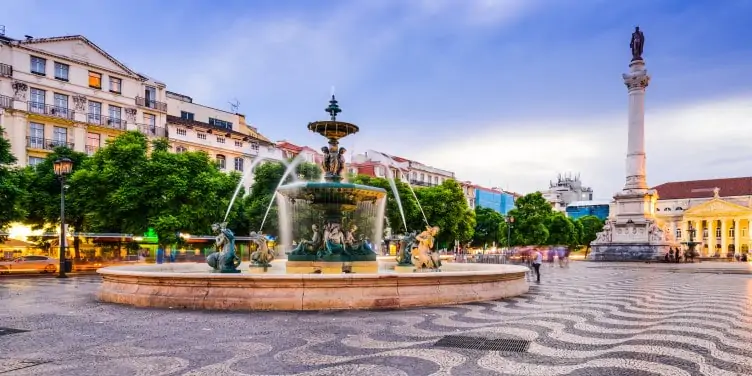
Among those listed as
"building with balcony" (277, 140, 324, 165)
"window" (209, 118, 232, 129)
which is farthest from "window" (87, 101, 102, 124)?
"building with balcony" (277, 140, 324, 165)

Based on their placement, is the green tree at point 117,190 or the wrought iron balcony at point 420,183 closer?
the green tree at point 117,190

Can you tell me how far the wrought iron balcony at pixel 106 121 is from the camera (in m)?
46.2

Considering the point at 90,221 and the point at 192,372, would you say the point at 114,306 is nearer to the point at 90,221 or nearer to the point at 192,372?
the point at 192,372

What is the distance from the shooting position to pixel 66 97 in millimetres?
44781

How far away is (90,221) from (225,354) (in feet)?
95.4

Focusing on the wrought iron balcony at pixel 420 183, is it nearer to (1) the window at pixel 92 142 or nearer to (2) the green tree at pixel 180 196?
(1) the window at pixel 92 142

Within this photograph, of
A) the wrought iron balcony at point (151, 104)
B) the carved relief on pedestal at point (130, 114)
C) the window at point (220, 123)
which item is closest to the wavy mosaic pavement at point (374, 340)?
the carved relief on pedestal at point (130, 114)

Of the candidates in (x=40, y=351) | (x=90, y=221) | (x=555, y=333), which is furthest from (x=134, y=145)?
(x=555, y=333)

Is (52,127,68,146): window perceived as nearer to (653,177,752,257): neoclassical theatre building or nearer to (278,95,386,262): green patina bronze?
(278,95,386,262): green patina bronze

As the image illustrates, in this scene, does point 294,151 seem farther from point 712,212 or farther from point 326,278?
point 712,212

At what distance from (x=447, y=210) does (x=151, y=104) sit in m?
29.2

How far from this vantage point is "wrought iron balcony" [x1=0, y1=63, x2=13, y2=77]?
4059 cm

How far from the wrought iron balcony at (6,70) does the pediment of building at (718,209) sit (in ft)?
366

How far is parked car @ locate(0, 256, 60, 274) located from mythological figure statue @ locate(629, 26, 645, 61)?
50.4 m
